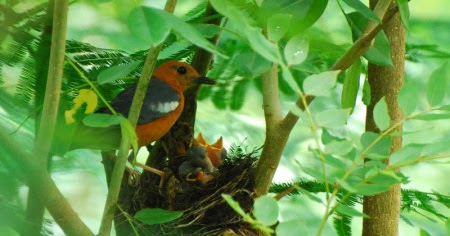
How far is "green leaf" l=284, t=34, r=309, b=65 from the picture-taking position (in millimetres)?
1157

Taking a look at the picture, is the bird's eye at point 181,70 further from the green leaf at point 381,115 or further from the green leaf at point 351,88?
the green leaf at point 381,115

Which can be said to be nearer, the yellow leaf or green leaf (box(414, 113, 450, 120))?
green leaf (box(414, 113, 450, 120))

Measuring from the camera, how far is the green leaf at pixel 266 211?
3.37 ft

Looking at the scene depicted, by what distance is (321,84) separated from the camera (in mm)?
1145

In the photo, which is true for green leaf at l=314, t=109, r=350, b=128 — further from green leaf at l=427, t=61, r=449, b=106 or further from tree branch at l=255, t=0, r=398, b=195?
tree branch at l=255, t=0, r=398, b=195

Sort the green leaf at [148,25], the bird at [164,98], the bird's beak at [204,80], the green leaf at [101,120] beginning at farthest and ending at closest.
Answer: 1. the bird at [164,98]
2. the bird's beak at [204,80]
3. the green leaf at [101,120]
4. the green leaf at [148,25]

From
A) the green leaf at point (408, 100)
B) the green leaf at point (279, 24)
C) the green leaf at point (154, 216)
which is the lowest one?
the green leaf at point (154, 216)

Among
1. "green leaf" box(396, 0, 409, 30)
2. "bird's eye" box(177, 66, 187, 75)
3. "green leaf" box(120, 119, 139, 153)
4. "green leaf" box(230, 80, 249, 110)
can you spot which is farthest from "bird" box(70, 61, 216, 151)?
"green leaf" box(396, 0, 409, 30)

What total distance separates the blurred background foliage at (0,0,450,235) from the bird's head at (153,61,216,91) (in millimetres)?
54

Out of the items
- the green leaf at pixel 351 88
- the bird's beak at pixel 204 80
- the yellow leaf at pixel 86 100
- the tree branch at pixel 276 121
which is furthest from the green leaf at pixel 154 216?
the bird's beak at pixel 204 80

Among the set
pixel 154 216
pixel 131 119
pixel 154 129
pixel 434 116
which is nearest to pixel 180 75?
pixel 154 129

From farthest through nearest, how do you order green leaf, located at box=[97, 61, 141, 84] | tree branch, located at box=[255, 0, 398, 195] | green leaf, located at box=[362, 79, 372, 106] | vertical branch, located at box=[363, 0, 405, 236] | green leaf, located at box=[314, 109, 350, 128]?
vertical branch, located at box=[363, 0, 405, 236] → green leaf, located at box=[362, 79, 372, 106] → tree branch, located at box=[255, 0, 398, 195] → green leaf, located at box=[97, 61, 141, 84] → green leaf, located at box=[314, 109, 350, 128]

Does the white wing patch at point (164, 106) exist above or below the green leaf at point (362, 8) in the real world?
above

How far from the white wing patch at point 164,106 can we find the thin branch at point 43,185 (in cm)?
125
